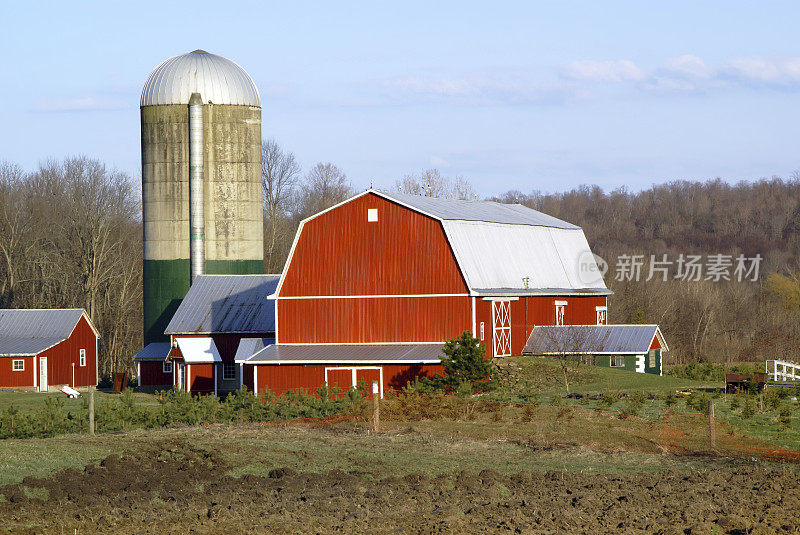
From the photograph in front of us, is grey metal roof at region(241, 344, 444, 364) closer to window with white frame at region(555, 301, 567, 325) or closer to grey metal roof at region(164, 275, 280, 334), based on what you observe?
grey metal roof at region(164, 275, 280, 334)

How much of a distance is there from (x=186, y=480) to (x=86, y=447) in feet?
15.3

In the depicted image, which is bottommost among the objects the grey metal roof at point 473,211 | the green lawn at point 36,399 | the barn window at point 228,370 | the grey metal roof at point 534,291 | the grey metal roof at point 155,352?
the green lawn at point 36,399

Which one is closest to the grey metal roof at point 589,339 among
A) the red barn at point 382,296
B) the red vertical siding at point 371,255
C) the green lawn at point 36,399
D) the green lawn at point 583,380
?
the green lawn at point 583,380

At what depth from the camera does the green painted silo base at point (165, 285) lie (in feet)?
171

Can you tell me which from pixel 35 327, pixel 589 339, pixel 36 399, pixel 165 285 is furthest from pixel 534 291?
pixel 35 327

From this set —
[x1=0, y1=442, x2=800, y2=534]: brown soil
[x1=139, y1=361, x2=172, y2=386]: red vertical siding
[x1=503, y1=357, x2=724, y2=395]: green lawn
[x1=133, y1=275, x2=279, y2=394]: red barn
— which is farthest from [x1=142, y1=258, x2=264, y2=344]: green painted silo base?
[x1=0, y1=442, x2=800, y2=534]: brown soil

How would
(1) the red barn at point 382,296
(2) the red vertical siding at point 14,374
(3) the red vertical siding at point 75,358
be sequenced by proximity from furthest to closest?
(3) the red vertical siding at point 75,358 → (2) the red vertical siding at point 14,374 → (1) the red barn at point 382,296

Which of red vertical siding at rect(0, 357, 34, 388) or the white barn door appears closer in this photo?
the white barn door

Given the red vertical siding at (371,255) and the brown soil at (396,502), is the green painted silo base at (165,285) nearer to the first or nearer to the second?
the red vertical siding at (371,255)

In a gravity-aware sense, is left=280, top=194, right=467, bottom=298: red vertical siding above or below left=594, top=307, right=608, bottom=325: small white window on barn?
above

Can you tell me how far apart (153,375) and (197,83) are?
13.2 metres

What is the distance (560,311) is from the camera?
48750 millimetres

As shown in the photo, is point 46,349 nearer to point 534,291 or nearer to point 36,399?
point 36,399

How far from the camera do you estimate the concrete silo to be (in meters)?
51.5
